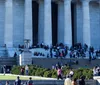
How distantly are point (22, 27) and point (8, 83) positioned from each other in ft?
170

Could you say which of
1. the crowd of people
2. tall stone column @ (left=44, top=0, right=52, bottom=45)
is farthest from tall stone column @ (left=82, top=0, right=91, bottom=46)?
tall stone column @ (left=44, top=0, right=52, bottom=45)

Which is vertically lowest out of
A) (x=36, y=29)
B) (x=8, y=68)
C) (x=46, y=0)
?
(x=8, y=68)

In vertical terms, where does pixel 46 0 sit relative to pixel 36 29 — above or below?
above

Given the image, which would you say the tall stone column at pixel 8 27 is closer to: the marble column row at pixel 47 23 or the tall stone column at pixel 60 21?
the marble column row at pixel 47 23

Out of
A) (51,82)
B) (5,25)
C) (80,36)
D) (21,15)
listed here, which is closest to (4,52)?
(5,25)

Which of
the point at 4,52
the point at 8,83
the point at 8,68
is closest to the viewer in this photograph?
the point at 8,83

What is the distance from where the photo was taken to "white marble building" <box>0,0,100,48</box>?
87.6 m

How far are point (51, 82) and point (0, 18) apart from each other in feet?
161

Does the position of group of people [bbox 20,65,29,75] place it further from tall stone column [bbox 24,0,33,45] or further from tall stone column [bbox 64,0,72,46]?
tall stone column [bbox 64,0,72,46]

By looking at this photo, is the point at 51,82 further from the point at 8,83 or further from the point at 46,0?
the point at 46,0

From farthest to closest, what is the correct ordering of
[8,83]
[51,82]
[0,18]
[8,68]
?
1. [0,18]
2. [8,68]
3. [51,82]
4. [8,83]

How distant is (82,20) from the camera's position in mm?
95125

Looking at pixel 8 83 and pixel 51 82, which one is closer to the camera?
pixel 8 83

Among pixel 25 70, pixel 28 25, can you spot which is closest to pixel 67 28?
pixel 28 25
